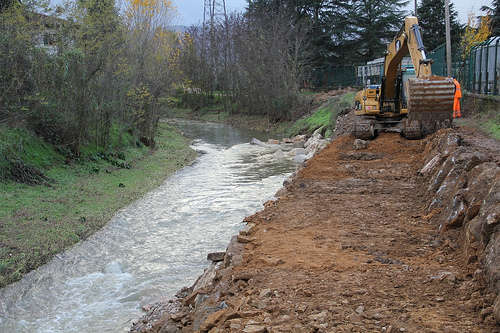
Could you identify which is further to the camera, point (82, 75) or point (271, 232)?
point (82, 75)

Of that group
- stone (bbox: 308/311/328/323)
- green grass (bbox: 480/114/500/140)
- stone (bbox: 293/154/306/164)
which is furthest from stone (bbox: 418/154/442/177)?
stone (bbox: 293/154/306/164)

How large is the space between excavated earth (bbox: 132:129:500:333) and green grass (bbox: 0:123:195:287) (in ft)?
11.1

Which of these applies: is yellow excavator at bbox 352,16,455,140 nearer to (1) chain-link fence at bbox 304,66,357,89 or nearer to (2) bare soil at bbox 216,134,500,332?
(2) bare soil at bbox 216,134,500,332

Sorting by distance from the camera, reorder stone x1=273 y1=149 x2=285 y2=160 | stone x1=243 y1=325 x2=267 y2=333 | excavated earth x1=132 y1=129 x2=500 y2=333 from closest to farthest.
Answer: stone x1=243 y1=325 x2=267 y2=333
excavated earth x1=132 y1=129 x2=500 y2=333
stone x1=273 y1=149 x2=285 y2=160

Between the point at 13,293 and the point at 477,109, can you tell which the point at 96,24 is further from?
the point at 477,109

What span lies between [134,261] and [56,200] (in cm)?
394

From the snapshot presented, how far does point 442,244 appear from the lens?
20.2 feet

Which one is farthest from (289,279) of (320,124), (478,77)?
(320,124)

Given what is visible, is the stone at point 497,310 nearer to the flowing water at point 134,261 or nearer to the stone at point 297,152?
the flowing water at point 134,261

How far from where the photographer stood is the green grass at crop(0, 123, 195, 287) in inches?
357

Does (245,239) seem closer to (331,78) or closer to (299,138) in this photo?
(299,138)

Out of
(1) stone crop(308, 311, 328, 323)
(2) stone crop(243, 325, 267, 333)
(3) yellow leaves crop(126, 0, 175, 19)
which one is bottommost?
(2) stone crop(243, 325, 267, 333)

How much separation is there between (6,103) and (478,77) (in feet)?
59.7

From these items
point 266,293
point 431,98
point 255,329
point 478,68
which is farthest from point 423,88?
point 478,68
